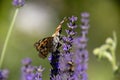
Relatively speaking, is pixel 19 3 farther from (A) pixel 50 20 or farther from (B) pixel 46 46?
(A) pixel 50 20

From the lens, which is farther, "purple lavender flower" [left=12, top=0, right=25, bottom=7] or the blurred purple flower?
"purple lavender flower" [left=12, top=0, right=25, bottom=7]

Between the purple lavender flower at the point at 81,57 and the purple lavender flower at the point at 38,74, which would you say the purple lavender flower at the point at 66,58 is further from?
the purple lavender flower at the point at 81,57

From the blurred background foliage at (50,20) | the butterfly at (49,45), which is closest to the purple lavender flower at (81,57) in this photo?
the butterfly at (49,45)

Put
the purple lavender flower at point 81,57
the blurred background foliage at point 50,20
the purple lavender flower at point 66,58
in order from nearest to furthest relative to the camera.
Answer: the purple lavender flower at point 66,58
the purple lavender flower at point 81,57
the blurred background foliage at point 50,20

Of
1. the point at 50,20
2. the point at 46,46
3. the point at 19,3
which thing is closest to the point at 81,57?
the point at 19,3

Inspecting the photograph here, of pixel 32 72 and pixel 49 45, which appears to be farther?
pixel 32 72

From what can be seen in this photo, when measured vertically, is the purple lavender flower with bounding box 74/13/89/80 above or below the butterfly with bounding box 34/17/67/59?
above

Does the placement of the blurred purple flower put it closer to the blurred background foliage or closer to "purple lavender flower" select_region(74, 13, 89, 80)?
"purple lavender flower" select_region(74, 13, 89, 80)

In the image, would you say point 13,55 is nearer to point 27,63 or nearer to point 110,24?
point 110,24

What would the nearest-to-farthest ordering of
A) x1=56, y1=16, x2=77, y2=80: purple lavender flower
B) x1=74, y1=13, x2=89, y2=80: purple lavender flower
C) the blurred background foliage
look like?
x1=56, y1=16, x2=77, y2=80: purple lavender flower
x1=74, y1=13, x2=89, y2=80: purple lavender flower
the blurred background foliage

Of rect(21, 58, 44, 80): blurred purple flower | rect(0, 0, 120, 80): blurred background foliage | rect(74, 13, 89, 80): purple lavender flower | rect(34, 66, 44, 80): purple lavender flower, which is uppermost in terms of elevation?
rect(0, 0, 120, 80): blurred background foliage

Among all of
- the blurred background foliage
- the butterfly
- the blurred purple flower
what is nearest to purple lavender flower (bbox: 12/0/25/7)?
the blurred purple flower

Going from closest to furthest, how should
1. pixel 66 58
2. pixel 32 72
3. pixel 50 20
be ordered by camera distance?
pixel 66 58, pixel 32 72, pixel 50 20
